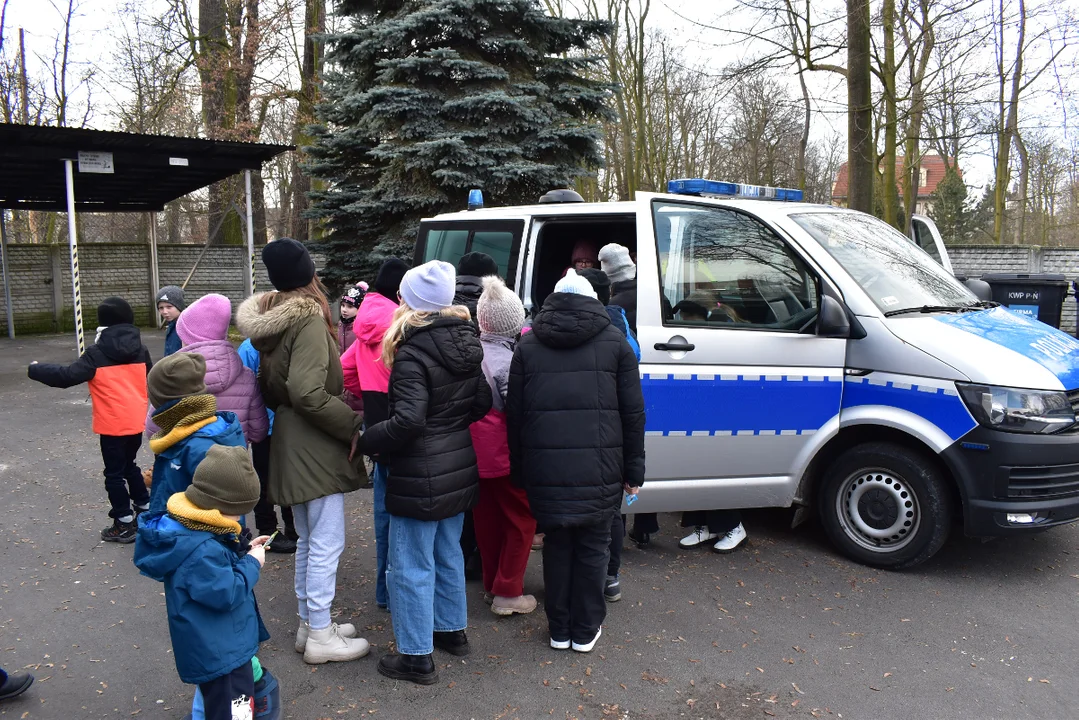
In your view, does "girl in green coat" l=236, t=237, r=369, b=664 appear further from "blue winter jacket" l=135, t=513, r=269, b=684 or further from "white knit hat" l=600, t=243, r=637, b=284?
"white knit hat" l=600, t=243, r=637, b=284

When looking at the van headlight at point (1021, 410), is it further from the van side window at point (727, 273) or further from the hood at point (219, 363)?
the hood at point (219, 363)

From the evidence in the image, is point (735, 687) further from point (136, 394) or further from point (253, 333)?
point (136, 394)

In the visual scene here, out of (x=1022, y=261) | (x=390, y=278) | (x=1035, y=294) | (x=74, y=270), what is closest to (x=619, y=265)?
→ (x=390, y=278)

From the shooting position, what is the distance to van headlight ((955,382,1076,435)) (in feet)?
14.5

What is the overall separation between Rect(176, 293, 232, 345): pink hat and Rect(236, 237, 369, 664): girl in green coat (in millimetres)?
332

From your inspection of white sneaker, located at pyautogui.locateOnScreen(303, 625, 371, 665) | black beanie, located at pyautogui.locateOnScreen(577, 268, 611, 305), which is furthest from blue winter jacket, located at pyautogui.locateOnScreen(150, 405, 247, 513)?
black beanie, located at pyautogui.locateOnScreen(577, 268, 611, 305)

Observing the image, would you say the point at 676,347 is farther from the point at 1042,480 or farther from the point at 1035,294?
the point at 1035,294

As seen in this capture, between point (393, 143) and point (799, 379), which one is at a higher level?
point (393, 143)

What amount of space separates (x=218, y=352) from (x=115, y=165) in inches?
490

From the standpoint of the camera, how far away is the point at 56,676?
3760mm

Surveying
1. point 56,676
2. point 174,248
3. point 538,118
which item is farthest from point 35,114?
point 56,676

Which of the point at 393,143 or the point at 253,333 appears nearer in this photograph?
the point at 253,333

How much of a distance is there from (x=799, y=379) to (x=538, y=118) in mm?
8304

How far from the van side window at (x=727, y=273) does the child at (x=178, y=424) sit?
9.18ft
